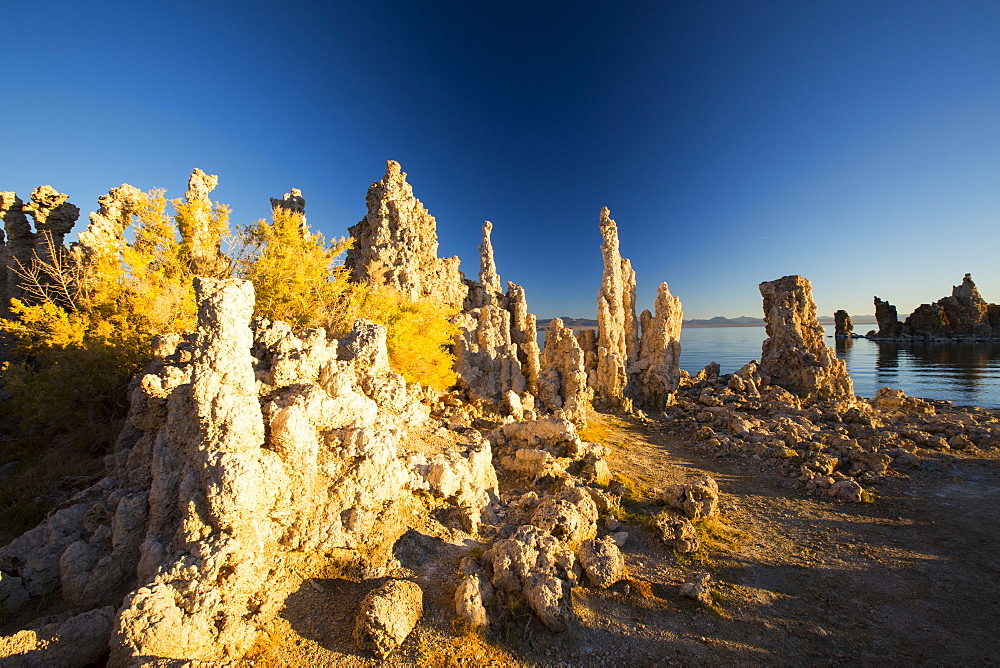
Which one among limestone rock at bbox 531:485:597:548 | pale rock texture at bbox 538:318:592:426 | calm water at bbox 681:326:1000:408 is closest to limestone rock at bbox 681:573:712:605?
limestone rock at bbox 531:485:597:548

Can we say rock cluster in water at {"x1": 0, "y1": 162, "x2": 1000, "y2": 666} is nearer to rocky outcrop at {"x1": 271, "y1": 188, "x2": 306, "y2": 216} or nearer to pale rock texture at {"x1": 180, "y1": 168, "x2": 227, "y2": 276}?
pale rock texture at {"x1": 180, "y1": 168, "x2": 227, "y2": 276}

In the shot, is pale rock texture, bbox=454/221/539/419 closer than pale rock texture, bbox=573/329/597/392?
Yes

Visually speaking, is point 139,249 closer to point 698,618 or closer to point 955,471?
point 698,618

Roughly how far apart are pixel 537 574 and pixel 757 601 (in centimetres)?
482

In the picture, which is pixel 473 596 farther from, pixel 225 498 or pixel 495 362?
pixel 495 362

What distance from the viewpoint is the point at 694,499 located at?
11172 millimetres

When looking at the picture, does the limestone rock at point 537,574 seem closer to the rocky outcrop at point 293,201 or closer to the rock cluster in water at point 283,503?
the rock cluster in water at point 283,503

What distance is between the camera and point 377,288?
17656 millimetres

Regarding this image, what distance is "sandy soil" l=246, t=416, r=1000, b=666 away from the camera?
18.0 ft

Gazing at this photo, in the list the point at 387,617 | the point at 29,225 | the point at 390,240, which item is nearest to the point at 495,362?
the point at 390,240

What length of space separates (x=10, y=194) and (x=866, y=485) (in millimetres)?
40114

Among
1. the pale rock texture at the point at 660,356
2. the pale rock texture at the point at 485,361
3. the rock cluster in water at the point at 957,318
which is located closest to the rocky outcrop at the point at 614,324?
the pale rock texture at the point at 660,356

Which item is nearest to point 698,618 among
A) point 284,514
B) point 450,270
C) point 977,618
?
point 977,618

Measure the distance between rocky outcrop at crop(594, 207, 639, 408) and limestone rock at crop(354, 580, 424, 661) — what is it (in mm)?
21016
